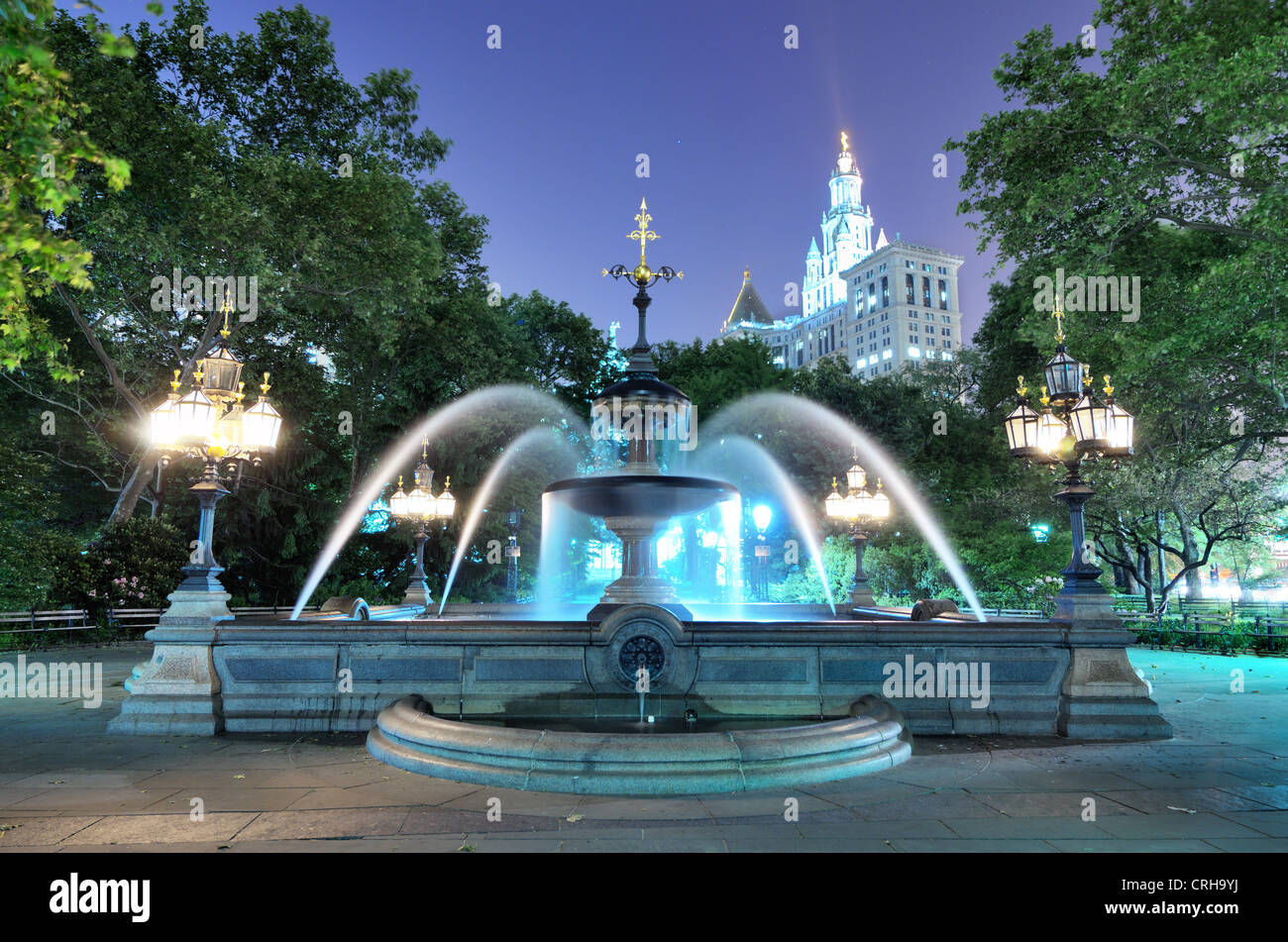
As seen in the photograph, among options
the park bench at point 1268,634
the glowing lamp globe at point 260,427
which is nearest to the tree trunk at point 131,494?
the glowing lamp globe at point 260,427

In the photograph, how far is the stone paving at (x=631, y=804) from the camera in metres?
5.17

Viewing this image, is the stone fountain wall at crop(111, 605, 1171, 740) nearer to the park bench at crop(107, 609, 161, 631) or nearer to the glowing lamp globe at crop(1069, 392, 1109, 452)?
the glowing lamp globe at crop(1069, 392, 1109, 452)

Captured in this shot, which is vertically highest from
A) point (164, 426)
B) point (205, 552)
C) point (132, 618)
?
point (164, 426)

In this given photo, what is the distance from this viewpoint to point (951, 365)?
55.1m

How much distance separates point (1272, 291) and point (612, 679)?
19.2m

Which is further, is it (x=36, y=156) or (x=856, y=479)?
(x=856, y=479)

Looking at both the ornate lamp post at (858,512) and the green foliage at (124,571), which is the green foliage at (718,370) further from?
the green foliage at (124,571)

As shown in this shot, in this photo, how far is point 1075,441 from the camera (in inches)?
402

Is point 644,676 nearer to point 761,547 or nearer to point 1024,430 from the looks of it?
point 1024,430

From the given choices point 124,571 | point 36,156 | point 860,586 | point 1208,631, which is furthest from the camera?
point 124,571

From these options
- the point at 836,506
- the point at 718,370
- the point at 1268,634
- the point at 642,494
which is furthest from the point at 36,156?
the point at 718,370

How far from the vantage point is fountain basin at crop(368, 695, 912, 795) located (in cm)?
643

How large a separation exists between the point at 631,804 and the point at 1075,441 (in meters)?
8.09
